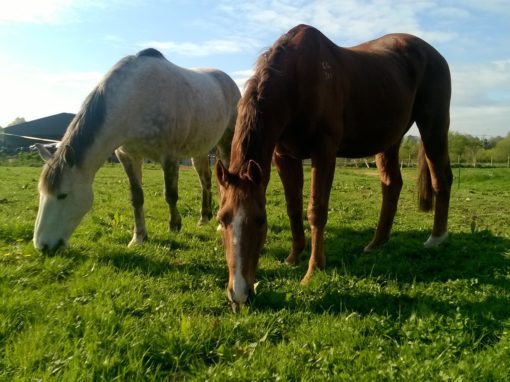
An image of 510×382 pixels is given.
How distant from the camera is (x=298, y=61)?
393cm

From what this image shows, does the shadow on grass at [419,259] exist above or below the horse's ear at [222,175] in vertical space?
below

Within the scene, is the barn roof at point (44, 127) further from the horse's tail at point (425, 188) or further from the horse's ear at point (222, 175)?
the horse's ear at point (222, 175)

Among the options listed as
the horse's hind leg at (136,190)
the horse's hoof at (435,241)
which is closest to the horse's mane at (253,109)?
the horse's hind leg at (136,190)

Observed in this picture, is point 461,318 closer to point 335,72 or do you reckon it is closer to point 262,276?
point 262,276

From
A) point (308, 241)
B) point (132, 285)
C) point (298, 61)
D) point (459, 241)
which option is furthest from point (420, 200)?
point (132, 285)

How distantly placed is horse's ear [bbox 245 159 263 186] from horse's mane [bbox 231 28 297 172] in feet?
0.78

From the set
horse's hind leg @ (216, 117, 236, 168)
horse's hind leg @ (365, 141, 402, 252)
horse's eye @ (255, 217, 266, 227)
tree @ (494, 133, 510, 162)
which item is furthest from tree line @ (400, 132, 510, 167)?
horse's eye @ (255, 217, 266, 227)

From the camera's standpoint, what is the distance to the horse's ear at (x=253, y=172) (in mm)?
3031

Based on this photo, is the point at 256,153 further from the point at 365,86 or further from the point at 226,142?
the point at 226,142

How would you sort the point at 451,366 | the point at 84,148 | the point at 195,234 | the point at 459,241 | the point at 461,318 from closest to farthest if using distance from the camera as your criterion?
1. the point at 451,366
2. the point at 461,318
3. the point at 84,148
4. the point at 459,241
5. the point at 195,234

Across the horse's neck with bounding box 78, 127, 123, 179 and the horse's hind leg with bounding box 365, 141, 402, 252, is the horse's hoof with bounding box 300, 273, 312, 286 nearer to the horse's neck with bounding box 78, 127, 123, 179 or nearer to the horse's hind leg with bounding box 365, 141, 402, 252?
the horse's hind leg with bounding box 365, 141, 402, 252

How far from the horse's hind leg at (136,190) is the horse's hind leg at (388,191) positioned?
118 inches

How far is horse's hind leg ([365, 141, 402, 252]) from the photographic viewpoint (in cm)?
537

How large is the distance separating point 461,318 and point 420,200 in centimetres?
323
